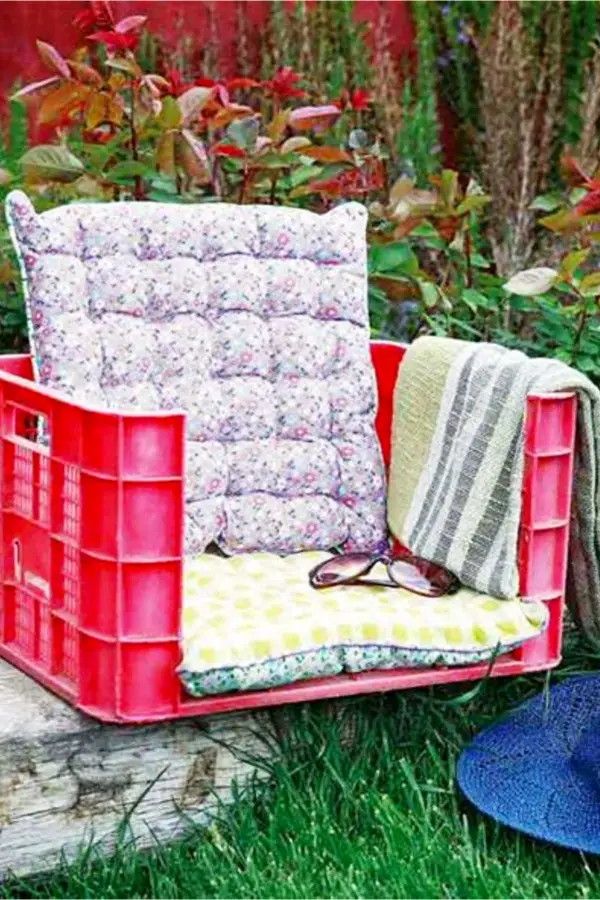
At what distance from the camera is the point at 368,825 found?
131 inches

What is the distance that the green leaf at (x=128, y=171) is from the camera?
431cm

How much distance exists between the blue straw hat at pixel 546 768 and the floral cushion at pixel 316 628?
19 cm

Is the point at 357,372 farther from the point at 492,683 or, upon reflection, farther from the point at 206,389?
the point at 492,683

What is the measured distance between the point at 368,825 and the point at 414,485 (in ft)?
2.68

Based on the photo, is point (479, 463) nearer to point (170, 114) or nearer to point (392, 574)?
point (392, 574)

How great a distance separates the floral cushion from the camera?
322cm

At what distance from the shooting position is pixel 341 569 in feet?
12.1

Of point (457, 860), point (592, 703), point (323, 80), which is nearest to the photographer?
point (457, 860)

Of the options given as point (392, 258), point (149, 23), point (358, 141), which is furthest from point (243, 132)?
point (149, 23)

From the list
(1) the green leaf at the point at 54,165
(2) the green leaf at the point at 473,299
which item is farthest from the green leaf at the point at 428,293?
(1) the green leaf at the point at 54,165

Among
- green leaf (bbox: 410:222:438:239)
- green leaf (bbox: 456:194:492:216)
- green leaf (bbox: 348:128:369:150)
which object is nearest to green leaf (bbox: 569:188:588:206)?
green leaf (bbox: 456:194:492:216)

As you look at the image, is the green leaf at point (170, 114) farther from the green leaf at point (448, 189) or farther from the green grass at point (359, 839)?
the green grass at point (359, 839)

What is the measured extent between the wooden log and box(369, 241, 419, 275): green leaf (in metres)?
1.47

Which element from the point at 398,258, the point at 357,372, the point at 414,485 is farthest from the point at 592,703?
the point at 398,258
